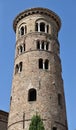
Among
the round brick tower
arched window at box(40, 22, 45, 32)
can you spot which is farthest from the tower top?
arched window at box(40, 22, 45, 32)

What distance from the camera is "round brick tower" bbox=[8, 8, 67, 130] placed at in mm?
27891

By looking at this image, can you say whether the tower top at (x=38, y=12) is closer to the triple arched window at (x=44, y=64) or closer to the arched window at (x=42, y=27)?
the arched window at (x=42, y=27)

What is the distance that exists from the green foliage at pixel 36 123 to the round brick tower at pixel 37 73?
1.13 meters

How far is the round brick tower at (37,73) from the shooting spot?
27.9 m

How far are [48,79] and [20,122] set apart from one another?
176 inches

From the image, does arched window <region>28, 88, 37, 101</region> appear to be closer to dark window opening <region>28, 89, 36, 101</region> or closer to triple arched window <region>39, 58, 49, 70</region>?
dark window opening <region>28, 89, 36, 101</region>

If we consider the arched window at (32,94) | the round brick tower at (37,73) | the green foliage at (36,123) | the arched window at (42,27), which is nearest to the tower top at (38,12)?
the round brick tower at (37,73)

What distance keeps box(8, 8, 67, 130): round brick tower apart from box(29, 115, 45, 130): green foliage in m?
1.13

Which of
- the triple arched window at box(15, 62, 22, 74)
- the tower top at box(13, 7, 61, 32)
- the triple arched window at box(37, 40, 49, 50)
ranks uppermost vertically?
the tower top at box(13, 7, 61, 32)

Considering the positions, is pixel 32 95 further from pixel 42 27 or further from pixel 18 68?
pixel 42 27

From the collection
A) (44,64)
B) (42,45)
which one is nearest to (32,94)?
(44,64)

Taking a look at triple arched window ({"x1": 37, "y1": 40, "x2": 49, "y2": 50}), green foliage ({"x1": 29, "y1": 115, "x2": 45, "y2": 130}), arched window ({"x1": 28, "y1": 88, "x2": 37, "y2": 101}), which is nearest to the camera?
green foliage ({"x1": 29, "y1": 115, "x2": 45, "y2": 130})

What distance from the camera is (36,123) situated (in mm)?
25922

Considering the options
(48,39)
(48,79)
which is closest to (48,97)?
(48,79)
